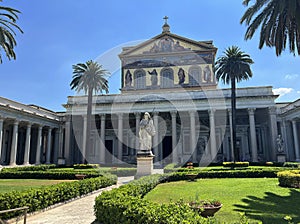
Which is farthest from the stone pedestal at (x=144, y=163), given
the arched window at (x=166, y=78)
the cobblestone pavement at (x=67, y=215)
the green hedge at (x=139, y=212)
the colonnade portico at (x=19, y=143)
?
the arched window at (x=166, y=78)

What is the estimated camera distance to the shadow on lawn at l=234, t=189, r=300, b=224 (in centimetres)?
740

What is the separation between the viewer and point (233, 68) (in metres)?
30.0

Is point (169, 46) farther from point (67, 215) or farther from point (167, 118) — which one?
point (67, 215)

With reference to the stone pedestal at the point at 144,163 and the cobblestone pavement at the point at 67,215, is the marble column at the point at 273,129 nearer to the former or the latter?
the stone pedestal at the point at 144,163

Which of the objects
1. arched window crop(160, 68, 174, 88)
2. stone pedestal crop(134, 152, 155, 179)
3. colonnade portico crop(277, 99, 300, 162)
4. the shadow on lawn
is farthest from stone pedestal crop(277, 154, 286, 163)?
the shadow on lawn

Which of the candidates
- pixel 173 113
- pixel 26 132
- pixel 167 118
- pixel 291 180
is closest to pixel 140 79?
pixel 167 118

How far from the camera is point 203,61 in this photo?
3991 centimetres

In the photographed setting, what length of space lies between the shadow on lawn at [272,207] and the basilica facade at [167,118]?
75.4 ft

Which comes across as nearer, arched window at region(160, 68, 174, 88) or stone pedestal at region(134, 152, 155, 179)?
stone pedestal at region(134, 152, 155, 179)

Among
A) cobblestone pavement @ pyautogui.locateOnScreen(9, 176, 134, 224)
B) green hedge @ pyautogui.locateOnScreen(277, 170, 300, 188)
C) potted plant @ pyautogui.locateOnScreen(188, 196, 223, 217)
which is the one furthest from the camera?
green hedge @ pyautogui.locateOnScreen(277, 170, 300, 188)

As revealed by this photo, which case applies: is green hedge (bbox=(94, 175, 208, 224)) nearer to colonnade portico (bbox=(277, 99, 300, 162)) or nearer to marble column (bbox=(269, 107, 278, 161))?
marble column (bbox=(269, 107, 278, 161))

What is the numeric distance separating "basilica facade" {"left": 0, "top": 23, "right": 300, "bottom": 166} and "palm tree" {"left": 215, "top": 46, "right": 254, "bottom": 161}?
4044 mm

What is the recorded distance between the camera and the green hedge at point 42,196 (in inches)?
309

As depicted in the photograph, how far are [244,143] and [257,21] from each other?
86.5ft
